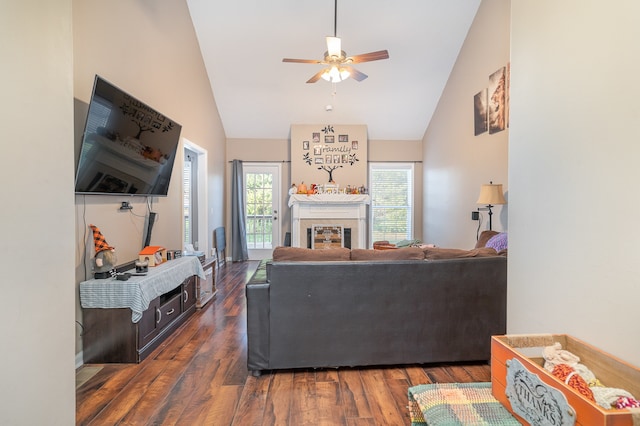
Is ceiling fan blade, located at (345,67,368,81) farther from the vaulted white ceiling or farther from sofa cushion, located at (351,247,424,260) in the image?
sofa cushion, located at (351,247,424,260)

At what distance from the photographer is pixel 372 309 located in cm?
229

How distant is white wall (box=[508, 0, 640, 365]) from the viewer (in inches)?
37.0

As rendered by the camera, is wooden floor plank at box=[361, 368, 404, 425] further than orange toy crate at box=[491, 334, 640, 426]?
Yes

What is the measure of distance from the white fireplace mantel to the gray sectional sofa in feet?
13.1

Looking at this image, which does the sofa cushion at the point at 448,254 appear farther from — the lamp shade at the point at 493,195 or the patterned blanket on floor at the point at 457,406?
the lamp shade at the point at 493,195

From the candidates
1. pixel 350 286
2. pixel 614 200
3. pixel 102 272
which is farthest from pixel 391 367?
pixel 102 272

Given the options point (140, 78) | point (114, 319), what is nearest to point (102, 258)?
point (114, 319)

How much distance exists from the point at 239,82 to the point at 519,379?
581cm

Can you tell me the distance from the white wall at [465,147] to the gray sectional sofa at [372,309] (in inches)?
67.9

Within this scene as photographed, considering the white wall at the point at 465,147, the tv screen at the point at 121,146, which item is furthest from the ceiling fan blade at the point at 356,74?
the tv screen at the point at 121,146

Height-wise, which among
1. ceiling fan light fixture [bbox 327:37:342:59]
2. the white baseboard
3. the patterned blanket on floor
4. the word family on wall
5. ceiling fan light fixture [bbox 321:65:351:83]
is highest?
ceiling fan light fixture [bbox 327:37:342:59]

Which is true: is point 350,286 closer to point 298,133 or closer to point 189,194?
point 189,194

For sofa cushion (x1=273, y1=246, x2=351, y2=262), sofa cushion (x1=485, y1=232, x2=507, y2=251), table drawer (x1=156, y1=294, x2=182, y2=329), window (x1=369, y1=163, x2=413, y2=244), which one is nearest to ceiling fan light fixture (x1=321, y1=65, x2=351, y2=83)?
sofa cushion (x1=273, y1=246, x2=351, y2=262)

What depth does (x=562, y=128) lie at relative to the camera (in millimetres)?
1156
